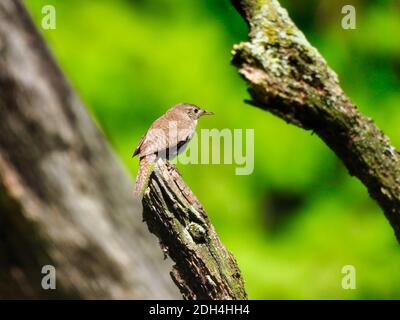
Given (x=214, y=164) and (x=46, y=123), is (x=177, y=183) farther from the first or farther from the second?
(x=214, y=164)

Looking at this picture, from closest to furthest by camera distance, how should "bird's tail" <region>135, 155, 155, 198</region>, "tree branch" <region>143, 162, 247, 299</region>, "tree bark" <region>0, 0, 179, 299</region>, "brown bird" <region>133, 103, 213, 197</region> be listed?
"tree bark" <region>0, 0, 179, 299</region>, "tree branch" <region>143, 162, 247, 299</region>, "bird's tail" <region>135, 155, 155, 198</region>, "brown bird" <region>133, 103, 213, 197</region>

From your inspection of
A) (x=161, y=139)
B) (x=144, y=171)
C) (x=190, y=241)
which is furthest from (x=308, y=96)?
(x=161, y=139)

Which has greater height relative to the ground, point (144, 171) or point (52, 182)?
point (144, 171)

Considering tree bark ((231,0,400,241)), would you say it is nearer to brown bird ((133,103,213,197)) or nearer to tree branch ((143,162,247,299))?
tree branch ((143,162,247,299))

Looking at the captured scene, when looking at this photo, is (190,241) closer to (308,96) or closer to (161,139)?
(308,96)

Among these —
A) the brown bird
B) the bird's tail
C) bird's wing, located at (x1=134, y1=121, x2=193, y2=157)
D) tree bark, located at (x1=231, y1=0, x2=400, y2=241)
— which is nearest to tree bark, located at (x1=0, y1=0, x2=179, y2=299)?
tree bark, located at (x1=231, y1=0, x2=400, y2=241)
